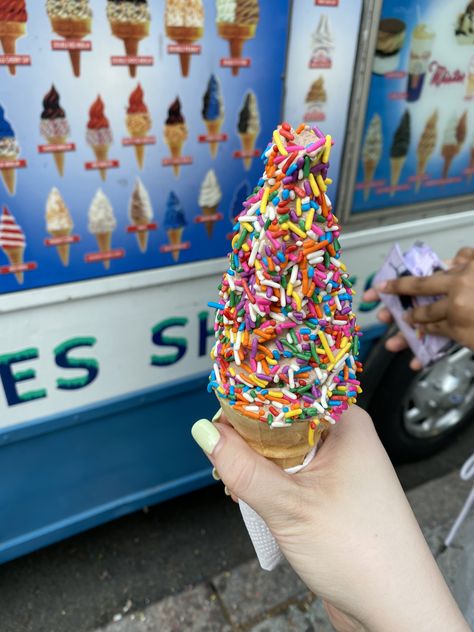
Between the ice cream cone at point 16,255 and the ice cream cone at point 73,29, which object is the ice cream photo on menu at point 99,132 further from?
the ice cream cone at point 16,255

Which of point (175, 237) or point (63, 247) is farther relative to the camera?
point (175, 237)

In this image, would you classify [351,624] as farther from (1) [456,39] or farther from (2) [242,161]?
(1) [456,39]

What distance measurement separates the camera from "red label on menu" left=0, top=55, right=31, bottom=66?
1576 mm

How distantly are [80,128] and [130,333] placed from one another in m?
0.83

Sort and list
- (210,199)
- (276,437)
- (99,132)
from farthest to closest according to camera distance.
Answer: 1. (210,199)
2. (99,132)
3. (276,437)

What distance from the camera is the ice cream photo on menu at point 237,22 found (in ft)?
5.94

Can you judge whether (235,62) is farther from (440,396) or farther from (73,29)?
(440,396)

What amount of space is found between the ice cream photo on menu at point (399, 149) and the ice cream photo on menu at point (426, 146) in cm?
9

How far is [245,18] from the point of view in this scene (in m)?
1.85

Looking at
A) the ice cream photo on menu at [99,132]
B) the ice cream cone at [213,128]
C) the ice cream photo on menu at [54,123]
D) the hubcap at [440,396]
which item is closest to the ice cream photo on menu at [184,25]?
the ice cream cone at [213,128]

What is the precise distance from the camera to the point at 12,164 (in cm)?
172

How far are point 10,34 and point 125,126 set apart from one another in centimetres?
43

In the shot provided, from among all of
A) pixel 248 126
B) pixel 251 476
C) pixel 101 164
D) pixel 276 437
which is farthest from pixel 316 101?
pixel 251 476

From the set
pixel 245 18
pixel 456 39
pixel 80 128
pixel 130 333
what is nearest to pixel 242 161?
pixel 245 18
